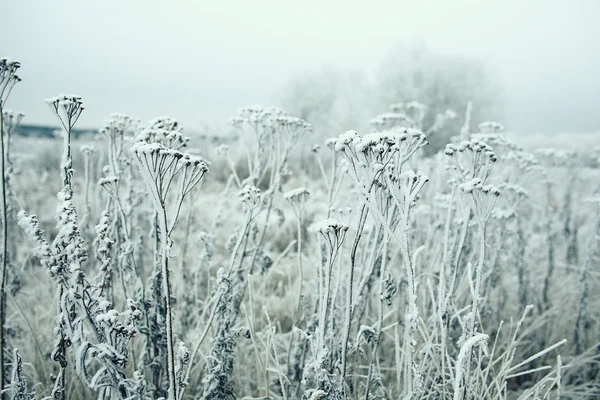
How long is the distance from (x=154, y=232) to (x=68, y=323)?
0.72 m

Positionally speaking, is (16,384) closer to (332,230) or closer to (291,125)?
(332,230)

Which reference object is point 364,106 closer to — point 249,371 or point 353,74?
point 353,74

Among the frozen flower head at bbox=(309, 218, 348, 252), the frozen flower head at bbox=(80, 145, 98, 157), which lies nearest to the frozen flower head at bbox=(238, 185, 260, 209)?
the frozen flower head at bbox=(309, 218, 348, 252)

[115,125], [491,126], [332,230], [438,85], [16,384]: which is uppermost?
[438,85]

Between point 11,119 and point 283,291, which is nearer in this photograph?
point 11,119

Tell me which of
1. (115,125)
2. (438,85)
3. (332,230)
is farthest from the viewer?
(438,85)

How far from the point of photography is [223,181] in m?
7.96

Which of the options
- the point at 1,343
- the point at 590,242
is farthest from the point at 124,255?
the point at 590,242

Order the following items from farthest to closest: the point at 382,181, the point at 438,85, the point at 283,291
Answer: the point at 438,85 < the point at 283,291 < the point at 382,181

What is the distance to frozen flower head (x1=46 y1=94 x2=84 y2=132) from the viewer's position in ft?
3.89

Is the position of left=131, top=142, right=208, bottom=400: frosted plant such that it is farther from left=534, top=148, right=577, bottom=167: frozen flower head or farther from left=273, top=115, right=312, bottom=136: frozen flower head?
left=534, top=148, right=577, bottom=167: frozen flower head

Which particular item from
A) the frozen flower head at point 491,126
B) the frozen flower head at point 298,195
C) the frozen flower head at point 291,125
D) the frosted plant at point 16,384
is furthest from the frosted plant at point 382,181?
the frozen flower head at point 491,126

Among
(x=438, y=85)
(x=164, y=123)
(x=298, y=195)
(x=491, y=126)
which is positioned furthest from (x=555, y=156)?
(x=438, y=85)

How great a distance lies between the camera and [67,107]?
1.19 m
